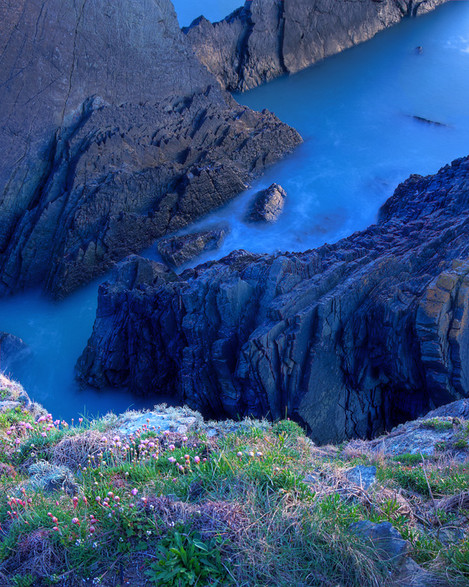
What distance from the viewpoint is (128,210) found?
1425 centimetres

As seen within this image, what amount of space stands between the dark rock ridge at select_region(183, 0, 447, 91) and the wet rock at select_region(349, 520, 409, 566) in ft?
59.6

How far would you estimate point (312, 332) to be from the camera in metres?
9.17

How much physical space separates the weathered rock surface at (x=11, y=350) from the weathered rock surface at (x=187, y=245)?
3946 mm

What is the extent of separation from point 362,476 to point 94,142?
463 inches

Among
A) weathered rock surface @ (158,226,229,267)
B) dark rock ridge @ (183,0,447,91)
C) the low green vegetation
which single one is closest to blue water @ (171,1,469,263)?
weathered rock surface @ (158,226,229,267)

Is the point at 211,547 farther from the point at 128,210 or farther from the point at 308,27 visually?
the point at 308,27

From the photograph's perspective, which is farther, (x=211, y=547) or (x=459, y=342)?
(x=459, y=342)

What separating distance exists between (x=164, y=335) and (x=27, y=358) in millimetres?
3322

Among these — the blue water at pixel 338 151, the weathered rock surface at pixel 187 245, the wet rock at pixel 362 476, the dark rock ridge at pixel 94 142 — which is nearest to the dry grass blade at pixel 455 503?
the wet rock at pixel 362 476

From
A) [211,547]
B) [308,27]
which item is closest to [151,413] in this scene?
[211,547]

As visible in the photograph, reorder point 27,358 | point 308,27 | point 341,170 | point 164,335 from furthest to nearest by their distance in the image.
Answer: point 308,27 < point 341,170 < point 27,358 < point 164,335

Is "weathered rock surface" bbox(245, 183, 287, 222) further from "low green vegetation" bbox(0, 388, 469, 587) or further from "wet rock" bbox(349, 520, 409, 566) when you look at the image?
"wet rock" bbox(349, 520, 409, 566)

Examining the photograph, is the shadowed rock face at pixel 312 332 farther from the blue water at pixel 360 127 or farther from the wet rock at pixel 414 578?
the wet rock at pixel 414 578

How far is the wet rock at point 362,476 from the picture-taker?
4.73 meters
